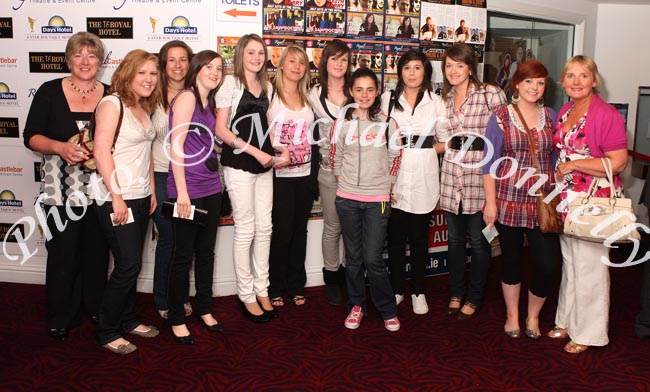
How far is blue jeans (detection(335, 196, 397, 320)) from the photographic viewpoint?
324 cm

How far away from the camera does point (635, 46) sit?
5.23 m

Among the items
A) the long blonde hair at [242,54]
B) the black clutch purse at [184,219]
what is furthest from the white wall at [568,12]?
the black clutch purse at [184,219]

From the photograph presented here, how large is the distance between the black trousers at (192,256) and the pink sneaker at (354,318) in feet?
2.83

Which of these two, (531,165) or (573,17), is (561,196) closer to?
(531,165)

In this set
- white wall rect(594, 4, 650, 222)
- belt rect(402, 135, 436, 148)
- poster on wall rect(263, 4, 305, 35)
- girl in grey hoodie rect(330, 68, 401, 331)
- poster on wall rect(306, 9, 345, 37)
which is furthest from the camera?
white wall rect(594, 4, 650, 222)

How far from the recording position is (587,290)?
120 inches

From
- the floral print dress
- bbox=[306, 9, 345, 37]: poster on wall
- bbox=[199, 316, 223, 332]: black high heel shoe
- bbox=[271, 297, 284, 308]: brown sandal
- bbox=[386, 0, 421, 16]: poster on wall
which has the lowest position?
bbox=[199, 316, 223, 332]: black high heel shoe

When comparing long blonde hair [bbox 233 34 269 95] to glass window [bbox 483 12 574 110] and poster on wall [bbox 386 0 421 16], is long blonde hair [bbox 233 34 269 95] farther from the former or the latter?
glass window [bbox 483 12 574 110]

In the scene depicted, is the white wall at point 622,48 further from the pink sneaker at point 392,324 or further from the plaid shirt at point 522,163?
the pink sneaker at point 392,324

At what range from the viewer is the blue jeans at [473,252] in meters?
3.44

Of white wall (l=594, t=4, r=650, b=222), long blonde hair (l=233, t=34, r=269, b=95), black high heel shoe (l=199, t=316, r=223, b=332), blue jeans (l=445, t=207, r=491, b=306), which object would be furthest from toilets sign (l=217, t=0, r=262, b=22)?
white wall (l=594, t=4, r=650, b=222)

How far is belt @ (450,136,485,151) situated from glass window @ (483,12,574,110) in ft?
4.68

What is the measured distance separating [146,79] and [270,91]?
806mm

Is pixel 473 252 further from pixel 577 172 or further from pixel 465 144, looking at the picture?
pixel 577 172
